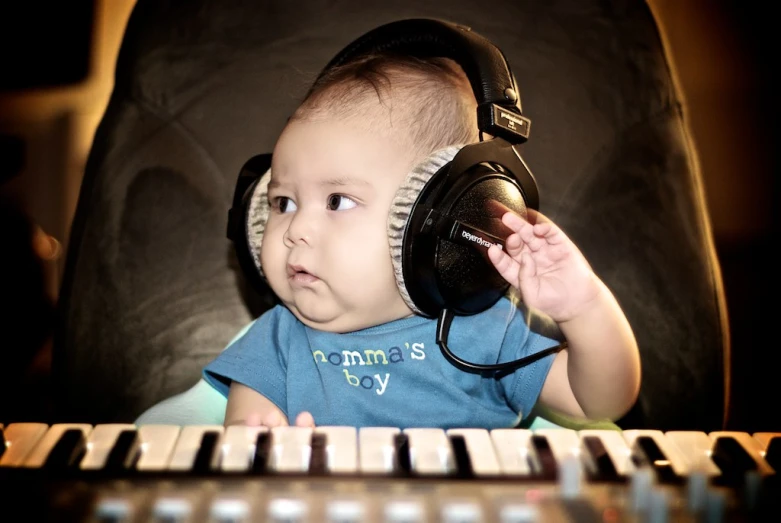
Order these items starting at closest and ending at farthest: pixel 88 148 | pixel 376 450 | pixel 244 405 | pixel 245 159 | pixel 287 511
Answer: pixel 287 511 → pixel 376 450 → pixel 244 405 → pixel 245 159 → pixel 88 148

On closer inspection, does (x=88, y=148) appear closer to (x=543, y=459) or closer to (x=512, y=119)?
(x=512, y=119)

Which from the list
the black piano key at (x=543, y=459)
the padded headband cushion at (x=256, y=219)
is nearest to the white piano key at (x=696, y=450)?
the black piano key at (x=543, y=459)

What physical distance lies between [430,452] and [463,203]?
0.30m

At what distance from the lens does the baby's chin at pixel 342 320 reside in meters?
0.95

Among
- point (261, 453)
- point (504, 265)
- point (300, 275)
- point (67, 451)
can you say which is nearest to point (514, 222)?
point (504, 265)

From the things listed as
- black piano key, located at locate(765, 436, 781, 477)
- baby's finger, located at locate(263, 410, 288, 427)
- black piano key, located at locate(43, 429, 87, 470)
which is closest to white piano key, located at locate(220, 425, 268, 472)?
black piano key, located at locate(43, 429, 87, 470)

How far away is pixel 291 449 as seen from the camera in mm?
628

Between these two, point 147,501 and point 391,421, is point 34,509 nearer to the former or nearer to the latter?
point 147,501

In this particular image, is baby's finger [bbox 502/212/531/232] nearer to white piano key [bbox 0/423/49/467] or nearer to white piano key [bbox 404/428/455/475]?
white piano key [bbox 404/428/455/475]

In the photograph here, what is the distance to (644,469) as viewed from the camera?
0.61m

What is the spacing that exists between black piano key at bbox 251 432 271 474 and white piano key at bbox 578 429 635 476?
273 mm

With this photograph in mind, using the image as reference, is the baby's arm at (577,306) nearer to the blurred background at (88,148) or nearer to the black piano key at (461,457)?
the black piano key at (461,457)

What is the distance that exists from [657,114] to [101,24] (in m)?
1.69

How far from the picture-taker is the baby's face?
903 millimetres
